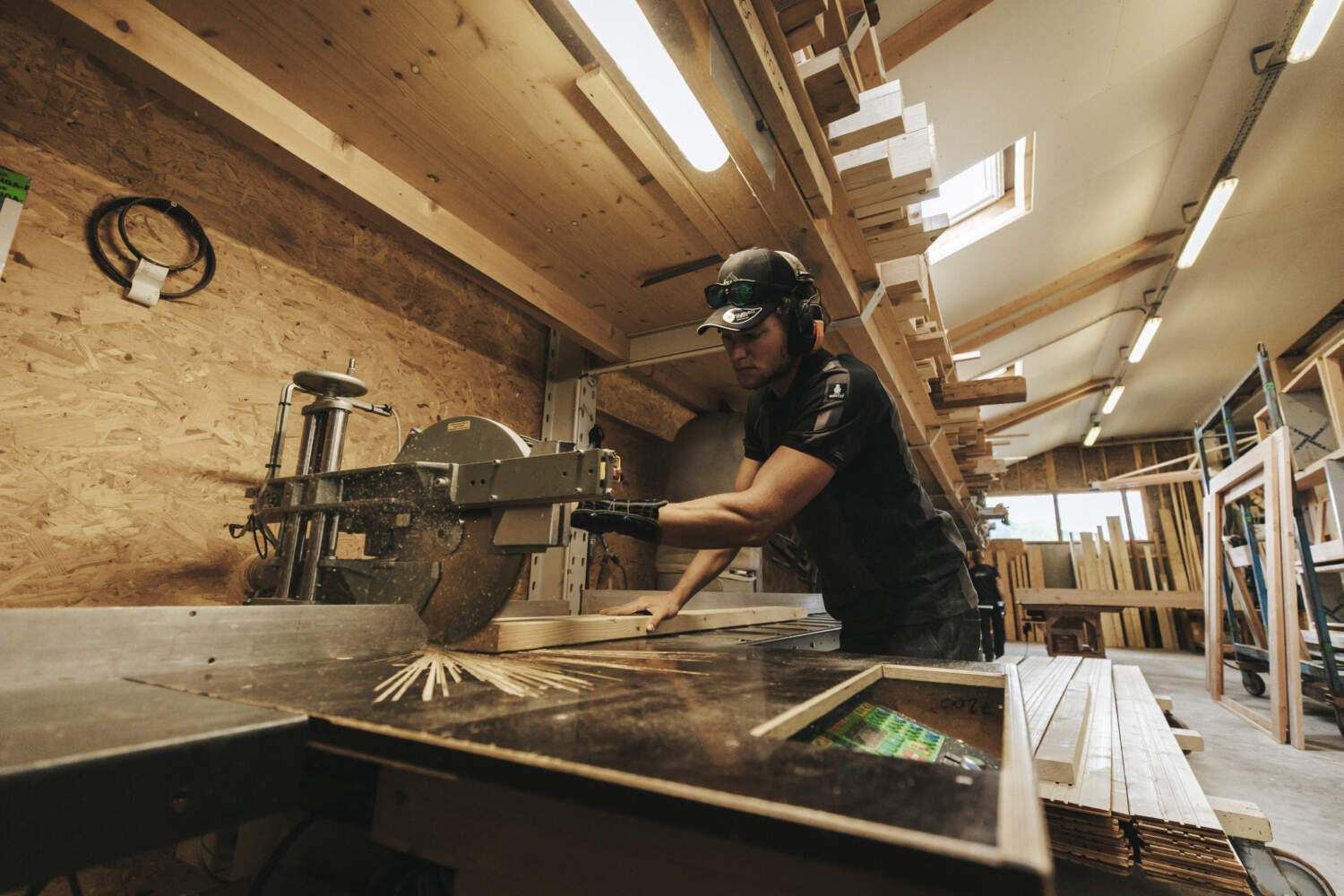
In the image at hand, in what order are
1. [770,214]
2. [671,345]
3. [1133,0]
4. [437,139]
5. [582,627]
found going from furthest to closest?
[671,345], [1133,0], [437,139], [770,214], [582,627]

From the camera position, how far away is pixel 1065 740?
1.73m

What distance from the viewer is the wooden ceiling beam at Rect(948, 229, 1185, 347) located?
5723mm

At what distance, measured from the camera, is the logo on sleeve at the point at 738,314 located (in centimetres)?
176

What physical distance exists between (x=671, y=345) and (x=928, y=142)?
1693 millimetres

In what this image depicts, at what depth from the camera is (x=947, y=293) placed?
501 cm

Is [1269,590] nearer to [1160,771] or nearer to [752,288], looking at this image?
[1160,771]

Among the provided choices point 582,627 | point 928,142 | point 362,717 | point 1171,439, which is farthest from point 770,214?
point 1171,439

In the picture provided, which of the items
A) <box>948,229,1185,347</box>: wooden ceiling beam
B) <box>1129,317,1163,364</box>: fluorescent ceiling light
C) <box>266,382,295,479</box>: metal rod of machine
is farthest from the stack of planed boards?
<box>1129,317,1163,364</box>: fluorescent ceiling light

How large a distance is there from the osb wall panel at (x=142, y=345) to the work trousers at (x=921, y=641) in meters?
2.09

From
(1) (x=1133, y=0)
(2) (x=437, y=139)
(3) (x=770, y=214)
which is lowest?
(3) (x=770, y=214)

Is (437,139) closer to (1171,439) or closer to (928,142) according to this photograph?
(928,142)

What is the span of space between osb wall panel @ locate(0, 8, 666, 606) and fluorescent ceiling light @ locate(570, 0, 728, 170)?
156 centimetres

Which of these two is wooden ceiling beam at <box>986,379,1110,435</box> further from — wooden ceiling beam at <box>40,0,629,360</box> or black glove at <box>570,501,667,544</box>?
black glove at <box>570,501,667,544</box>

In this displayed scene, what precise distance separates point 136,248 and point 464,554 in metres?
1.54
